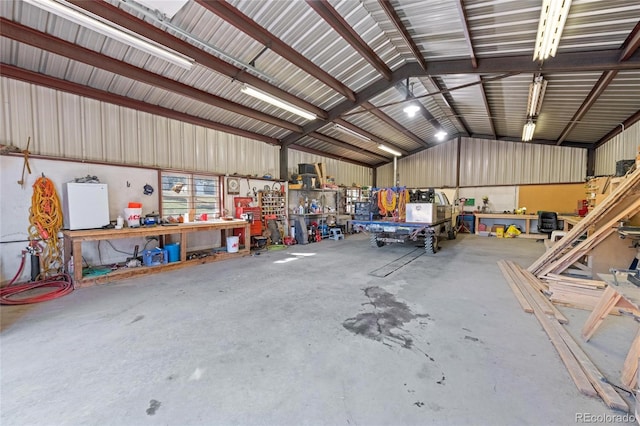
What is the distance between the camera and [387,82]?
6.16m

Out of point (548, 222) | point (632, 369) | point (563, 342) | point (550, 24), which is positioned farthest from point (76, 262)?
point (548, 222)

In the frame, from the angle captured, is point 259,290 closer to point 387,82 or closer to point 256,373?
point 256,373

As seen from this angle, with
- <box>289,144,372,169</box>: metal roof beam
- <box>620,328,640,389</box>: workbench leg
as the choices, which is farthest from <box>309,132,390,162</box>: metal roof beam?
<box>620,328,640,389</box>: workbench leg

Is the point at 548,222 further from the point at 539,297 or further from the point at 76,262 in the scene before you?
the point at 76,262

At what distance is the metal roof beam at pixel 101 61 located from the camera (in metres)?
3.49

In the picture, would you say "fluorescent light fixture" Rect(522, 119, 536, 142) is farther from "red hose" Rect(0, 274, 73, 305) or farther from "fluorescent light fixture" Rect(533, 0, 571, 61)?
"red hose" Rect(0, 274, 73, 305)

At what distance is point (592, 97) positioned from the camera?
5664 millimetres

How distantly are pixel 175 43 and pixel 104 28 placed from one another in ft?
3.10

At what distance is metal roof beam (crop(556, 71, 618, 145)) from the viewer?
4.78 meters

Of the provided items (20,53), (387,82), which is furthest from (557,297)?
(20,53)

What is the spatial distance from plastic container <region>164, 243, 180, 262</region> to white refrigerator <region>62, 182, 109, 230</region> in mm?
1166

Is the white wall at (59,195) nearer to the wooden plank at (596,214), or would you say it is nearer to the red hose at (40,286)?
the red hose at (40,286)

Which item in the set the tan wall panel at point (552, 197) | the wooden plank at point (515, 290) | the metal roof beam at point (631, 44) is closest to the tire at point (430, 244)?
the wooden plank at point (515, 290)

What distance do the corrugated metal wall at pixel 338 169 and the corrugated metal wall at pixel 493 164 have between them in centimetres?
210
